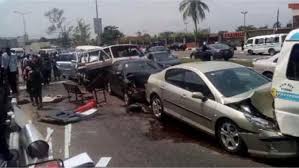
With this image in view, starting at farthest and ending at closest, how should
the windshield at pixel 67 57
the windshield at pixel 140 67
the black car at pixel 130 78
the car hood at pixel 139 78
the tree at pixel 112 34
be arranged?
the tree at pixel 112 34 < the windshield at pixel 67 57 < the windshield at pixel 140 67 < the car hood at pixel 139 78 < the black car at pixel 130 78

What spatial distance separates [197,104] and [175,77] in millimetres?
1534

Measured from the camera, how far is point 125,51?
2098 centimetres

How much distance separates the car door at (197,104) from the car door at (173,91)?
0.17 meters

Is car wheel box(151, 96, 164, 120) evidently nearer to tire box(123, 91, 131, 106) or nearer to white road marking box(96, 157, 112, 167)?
tire box(123, 91, 131, 106)

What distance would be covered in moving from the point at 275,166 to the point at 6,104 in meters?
4.07

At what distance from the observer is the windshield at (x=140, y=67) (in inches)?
583

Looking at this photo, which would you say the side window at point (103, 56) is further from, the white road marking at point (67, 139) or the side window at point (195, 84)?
the side window at point (195, 84)

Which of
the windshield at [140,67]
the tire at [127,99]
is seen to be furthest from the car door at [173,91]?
the windshield at [140,67]

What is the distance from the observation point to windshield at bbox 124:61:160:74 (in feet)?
48.6

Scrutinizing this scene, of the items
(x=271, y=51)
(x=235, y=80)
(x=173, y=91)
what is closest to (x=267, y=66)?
(x=173, y=91)

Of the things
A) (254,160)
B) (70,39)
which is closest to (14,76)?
(254,160)

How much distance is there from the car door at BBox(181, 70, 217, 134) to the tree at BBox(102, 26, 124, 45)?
89.9 metres

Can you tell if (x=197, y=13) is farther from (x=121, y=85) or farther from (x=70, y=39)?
(x=121, y=85)

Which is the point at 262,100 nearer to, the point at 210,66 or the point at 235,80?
the point at 235,80
